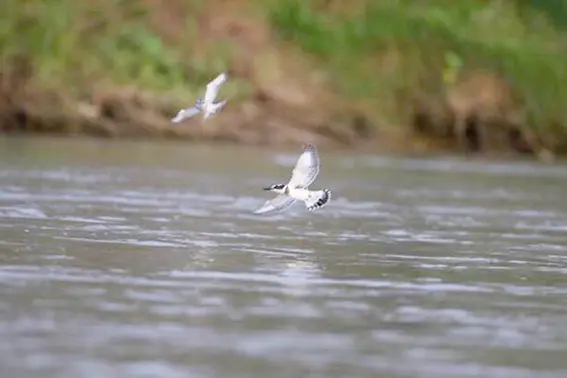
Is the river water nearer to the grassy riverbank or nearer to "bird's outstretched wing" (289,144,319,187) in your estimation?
"bird's outstretched wing" (289,144,319,187)

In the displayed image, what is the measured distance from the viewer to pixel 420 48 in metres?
38.3

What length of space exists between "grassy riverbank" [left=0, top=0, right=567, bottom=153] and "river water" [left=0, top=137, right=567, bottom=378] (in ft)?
36.1

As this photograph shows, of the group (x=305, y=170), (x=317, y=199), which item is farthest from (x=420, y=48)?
(x=317, y=199)

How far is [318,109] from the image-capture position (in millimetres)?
35562

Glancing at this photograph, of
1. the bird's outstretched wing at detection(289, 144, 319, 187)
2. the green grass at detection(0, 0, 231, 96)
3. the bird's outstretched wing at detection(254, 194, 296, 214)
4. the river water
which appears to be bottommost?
the river water

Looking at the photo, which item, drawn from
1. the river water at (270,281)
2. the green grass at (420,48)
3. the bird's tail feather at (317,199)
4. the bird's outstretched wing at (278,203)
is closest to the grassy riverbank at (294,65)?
the green grass at (420,48)

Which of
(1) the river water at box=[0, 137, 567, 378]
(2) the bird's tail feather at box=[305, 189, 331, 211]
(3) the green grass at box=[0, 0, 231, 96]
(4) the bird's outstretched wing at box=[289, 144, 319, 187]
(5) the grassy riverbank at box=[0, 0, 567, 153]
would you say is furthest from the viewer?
(3) the green grass at box=[0, 0, 231, 96]

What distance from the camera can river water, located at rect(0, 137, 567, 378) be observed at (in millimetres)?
8805

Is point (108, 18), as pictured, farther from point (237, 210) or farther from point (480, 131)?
point (237, 210)

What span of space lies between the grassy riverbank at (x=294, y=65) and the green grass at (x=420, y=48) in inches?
1.2

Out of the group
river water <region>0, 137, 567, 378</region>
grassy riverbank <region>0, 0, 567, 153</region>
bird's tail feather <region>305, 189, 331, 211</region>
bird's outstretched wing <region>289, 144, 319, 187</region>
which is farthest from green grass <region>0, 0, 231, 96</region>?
bird's tail feather <region>305, 189, 331, 211</region>

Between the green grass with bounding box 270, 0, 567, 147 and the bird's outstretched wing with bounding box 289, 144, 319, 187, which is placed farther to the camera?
the green grass with bounding box 270, 0, 567, 147

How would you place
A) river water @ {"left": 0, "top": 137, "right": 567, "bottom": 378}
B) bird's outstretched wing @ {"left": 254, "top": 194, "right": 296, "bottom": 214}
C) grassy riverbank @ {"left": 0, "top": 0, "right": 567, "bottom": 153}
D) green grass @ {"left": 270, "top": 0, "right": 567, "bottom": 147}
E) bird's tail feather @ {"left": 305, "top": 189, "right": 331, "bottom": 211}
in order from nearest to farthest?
river water @ {"left": 0, "top": 137, "right": 567, "bottom": 378}, bird's tail feather @ {"left": 305, "top": 189, "right": 331, "bottom": 211}, bird's outstretched wing @ {"left": 254, "top": 194, "right": 296, "bottom": 214}, grassy riverbank @ {"left": 0, "top": 0, "right": 567, "bottom": 153}, green grass @ {"left": 270, "top": 0, "right": 567, "bottom": 147}

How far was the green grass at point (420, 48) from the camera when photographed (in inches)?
1457
